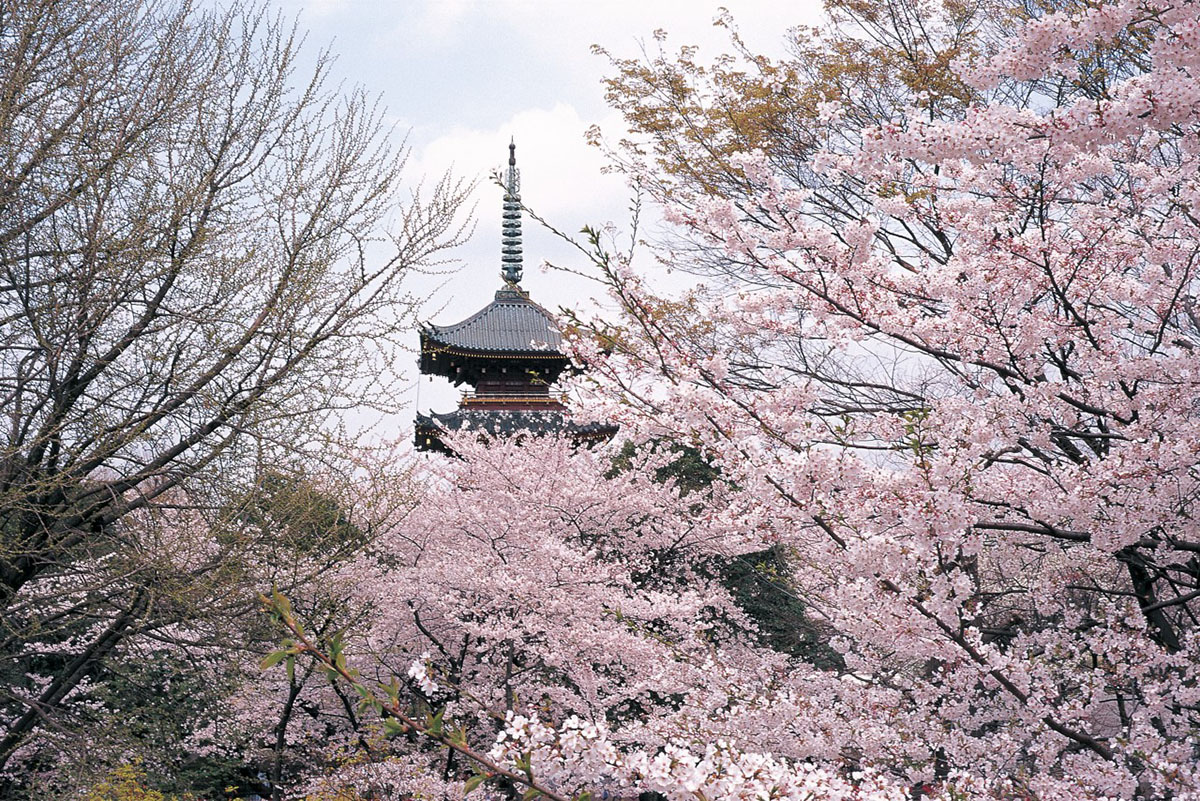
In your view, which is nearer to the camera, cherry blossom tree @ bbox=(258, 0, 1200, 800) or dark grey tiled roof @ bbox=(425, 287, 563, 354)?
cherry blossom tree @ bbox=(258, 0, 1200, 800)

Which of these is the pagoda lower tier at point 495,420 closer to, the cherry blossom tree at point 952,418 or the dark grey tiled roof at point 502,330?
the dark grey tiled roof at point 502,330

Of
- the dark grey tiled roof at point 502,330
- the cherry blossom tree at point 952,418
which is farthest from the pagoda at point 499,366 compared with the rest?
the cherry blossom tree at point 952,418

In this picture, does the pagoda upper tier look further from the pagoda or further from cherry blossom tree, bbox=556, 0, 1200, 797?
cherry blossom tree, bbox=556, 0, 1200, 797

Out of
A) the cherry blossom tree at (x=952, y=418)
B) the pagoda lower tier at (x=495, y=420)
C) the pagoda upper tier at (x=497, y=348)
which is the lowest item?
the cherry blossom tree at (x=952, y=418)

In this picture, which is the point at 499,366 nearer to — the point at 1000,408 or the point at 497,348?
the point at 497,348

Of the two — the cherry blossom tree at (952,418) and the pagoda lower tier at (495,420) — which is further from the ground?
the pagoda lower tier at (495,420)

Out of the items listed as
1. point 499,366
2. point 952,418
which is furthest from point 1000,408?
point 499,366

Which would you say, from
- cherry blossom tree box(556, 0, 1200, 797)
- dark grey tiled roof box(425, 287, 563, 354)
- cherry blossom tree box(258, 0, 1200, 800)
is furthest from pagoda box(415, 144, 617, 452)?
cherry blossom tree box(556, 0, 1200, 797)

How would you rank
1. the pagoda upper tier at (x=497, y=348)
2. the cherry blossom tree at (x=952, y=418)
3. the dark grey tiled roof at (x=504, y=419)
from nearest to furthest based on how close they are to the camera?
the cherry blossom tree at (x=952, y=418) < the dark grey tiled roof at (x=504, y=419) < the pagoda upper tier at (x=497, y=348)

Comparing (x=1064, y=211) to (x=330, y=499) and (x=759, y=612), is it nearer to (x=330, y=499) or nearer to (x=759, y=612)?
(x=330, y=499)

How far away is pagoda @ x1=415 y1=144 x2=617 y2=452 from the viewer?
59.1ft

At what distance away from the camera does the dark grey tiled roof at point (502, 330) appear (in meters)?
18.4

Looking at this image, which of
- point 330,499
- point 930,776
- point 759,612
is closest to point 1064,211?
point 930,776

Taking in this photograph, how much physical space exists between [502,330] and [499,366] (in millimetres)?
781
